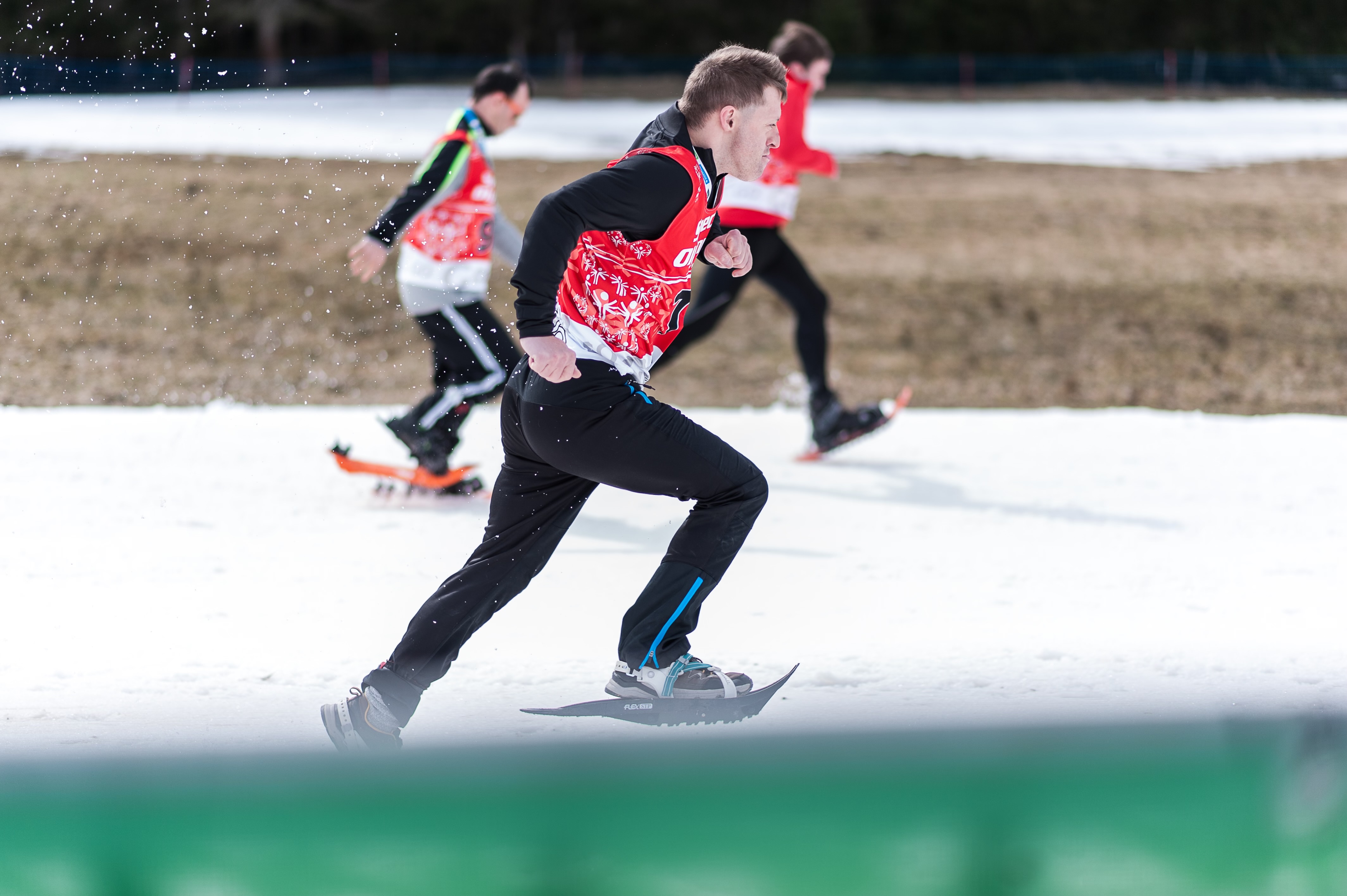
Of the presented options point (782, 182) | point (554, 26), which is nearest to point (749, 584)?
point (782, 182)

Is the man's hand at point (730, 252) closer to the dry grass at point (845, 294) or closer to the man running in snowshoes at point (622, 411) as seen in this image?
the man running in snowshoes at point (622, 411)

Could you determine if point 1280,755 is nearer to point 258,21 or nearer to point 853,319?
point 853,319

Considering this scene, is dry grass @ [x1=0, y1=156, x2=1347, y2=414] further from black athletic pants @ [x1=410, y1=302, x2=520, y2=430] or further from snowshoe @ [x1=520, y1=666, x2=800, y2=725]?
snowshoe @ [x1=520, y1=666, x2=800, y2=725]

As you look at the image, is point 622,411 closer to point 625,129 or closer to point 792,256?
point 792,256

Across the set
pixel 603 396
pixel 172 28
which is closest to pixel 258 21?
pixel 172 28

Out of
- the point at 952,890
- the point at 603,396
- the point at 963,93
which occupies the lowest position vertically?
the point at 963,93

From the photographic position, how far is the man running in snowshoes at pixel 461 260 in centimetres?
478

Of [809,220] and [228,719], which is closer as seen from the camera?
[228,719]

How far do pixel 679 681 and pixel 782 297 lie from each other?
10.5 feet

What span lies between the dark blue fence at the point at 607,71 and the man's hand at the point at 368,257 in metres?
14.7

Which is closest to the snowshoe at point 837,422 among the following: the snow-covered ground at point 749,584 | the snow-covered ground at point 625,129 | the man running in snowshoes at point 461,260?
the snow-covered ground at point 749,584

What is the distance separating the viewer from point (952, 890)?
6.97 ft

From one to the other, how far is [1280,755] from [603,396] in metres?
1.35

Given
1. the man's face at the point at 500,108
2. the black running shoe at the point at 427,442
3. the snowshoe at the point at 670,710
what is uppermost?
the man's face at the point at 500,108
